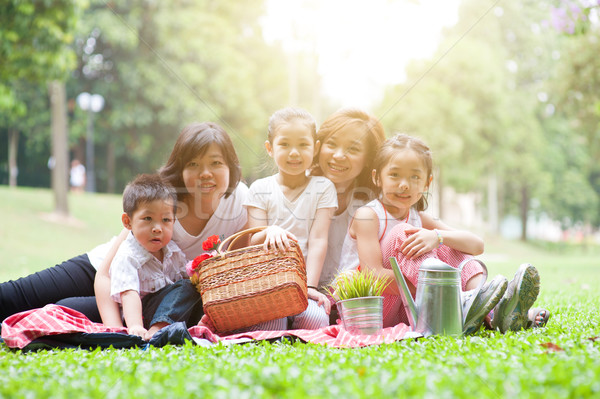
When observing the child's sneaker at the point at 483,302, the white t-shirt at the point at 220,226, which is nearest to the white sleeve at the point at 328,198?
the white t-shirt at the point at 220,226

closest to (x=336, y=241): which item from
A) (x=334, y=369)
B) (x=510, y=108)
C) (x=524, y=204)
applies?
(x=334, y=369)

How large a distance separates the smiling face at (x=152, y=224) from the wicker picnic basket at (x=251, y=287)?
44 cm

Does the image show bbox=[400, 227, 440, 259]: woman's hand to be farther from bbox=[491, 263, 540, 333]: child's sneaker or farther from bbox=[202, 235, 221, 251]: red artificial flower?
bbox=[202, 235, 221, 251]: red artificial flower

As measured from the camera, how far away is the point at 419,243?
3.07 meters

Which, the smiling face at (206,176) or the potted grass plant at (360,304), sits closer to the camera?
the potted grass plant at (360,304)

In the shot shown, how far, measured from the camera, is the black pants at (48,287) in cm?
342

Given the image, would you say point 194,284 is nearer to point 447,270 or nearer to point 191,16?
point 447,270

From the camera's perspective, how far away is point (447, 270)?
2.78 metres

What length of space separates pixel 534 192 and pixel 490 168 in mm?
6006

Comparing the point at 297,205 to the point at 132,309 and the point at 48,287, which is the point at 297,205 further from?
the point at 48,287

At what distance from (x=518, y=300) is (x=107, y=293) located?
237 cm

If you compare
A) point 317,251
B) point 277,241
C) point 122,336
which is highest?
point 277,241

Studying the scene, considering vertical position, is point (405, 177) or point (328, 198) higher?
point (405, 177)

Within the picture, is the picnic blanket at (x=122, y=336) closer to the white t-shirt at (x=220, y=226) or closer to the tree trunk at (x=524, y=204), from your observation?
the white t-shirt at (x=220, y=226)
